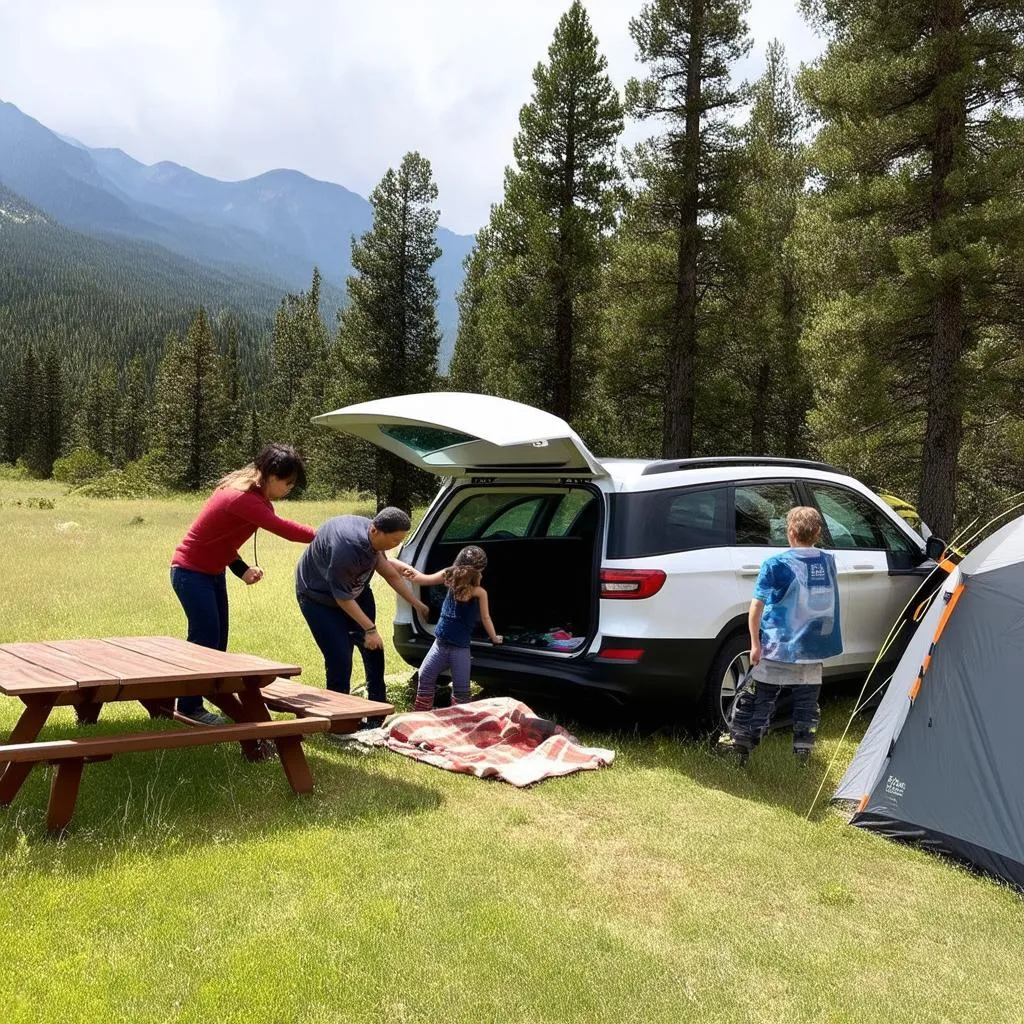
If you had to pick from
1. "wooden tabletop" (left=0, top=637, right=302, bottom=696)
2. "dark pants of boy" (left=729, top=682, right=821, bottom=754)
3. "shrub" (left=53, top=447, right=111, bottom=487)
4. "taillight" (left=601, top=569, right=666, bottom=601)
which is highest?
"shrub" (left=53, top=447, right=111, bottom=487)

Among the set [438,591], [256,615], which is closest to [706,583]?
[438,591]

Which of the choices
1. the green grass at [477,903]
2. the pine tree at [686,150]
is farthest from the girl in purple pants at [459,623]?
the pine tree at [686,150]

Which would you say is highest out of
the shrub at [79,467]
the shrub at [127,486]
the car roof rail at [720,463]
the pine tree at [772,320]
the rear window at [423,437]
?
the pine tree at [772,320]

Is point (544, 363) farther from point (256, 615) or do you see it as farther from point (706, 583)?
point (706, 583)

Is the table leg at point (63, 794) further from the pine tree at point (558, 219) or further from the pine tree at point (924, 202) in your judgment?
the pine tree at point (558, 219)

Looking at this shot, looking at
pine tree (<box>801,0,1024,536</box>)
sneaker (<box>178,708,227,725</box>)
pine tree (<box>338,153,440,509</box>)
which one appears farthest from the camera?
pine tree (<box>338,153,440,509</box>)

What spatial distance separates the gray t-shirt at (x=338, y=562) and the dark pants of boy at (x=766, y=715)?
7.40 ft

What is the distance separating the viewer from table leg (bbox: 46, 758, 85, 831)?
365 cm

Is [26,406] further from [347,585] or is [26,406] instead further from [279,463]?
[347,585]

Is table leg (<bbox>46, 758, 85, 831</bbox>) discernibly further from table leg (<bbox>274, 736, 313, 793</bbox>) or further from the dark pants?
the dark pants

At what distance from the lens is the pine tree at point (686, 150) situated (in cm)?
1831

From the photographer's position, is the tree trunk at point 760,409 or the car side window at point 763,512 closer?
the car side window at point 763,512

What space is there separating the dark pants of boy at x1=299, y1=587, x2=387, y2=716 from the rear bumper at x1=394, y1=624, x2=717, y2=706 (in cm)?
81

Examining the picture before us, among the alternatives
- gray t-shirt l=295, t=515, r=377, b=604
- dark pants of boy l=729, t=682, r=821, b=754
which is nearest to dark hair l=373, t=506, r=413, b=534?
gray t-shirt l=295, t=515, r=377, b=604
